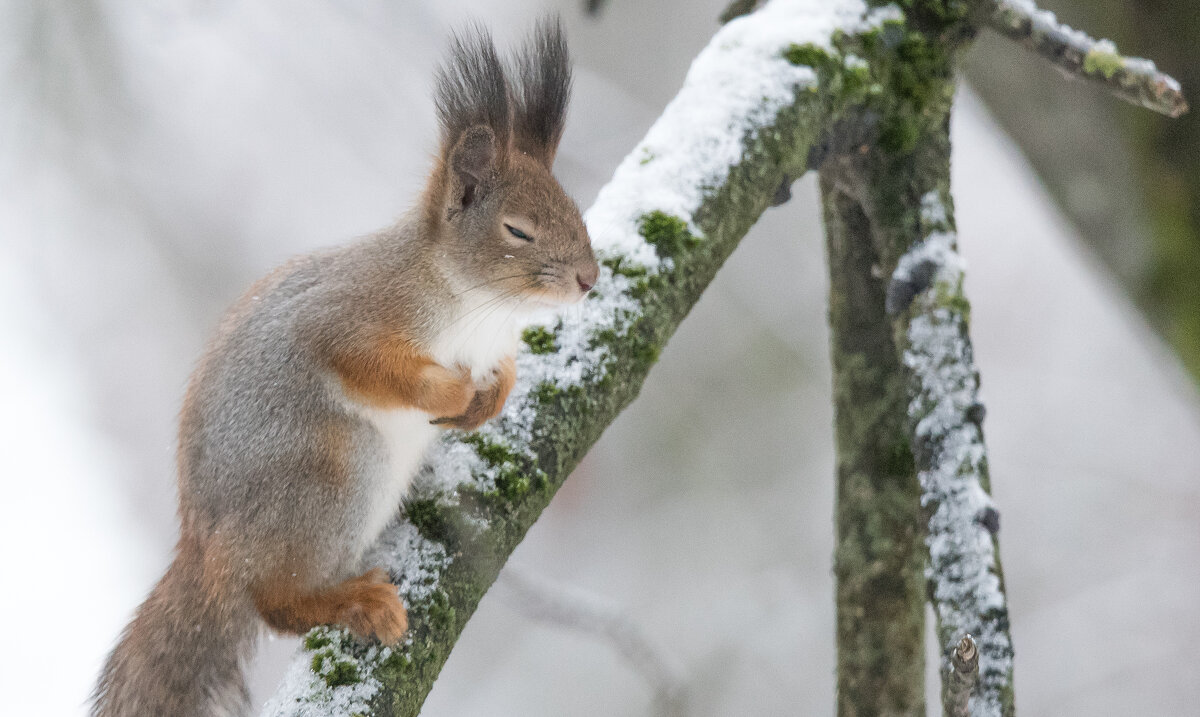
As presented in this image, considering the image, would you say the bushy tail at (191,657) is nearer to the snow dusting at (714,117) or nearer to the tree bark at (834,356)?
the tree bark at (834,356)

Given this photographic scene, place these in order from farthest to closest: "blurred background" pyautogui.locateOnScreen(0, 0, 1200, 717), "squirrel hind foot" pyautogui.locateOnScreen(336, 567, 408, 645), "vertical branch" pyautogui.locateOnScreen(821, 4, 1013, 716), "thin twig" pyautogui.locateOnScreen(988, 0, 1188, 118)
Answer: "blurred background" pyautogui.locateOnScreen(0, 0, 1200, 717) → "thin twig" pyautogui.locateOnScreen(988, 0, 1188, 118) → "vertical branch" pyautogui.locateOnScreen(821, 4, 1013, 716) → "squirrel hind foot" pyautogui.locateOnScreen(336, 567, 408, 645)

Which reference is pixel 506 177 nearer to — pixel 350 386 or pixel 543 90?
pixel 543 90

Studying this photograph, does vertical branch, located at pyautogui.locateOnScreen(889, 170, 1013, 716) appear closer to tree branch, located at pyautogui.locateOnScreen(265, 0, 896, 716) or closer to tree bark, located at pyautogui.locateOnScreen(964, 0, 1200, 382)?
tree branch, located at pyautogui.locateOnScreen(265, 0, 896, 716)

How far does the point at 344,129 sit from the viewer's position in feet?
15.0

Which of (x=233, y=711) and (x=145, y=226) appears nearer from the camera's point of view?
(x=233, y=711)

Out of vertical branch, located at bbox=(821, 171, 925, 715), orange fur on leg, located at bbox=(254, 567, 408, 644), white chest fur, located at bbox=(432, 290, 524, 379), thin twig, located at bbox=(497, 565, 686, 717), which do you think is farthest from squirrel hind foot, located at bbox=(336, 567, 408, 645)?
vertical branch, located at bbox=(821, 171, 925, 715)

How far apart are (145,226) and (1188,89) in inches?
190

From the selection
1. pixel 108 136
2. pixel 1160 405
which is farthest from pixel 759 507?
pixel 108 136

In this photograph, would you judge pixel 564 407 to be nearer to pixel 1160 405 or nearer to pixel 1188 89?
pixel 1188 89

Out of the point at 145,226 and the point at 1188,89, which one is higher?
the point at 145,226

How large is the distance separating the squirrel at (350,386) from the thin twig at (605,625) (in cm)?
50

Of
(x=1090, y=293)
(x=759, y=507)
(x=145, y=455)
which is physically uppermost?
(x=1090, y=293)

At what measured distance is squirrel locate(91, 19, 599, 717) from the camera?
1.43 m

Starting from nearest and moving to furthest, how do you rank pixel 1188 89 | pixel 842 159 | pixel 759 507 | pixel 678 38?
pixel 842 159 < pixel 1188 89 < pixel 759 507 < pixel 678 38
